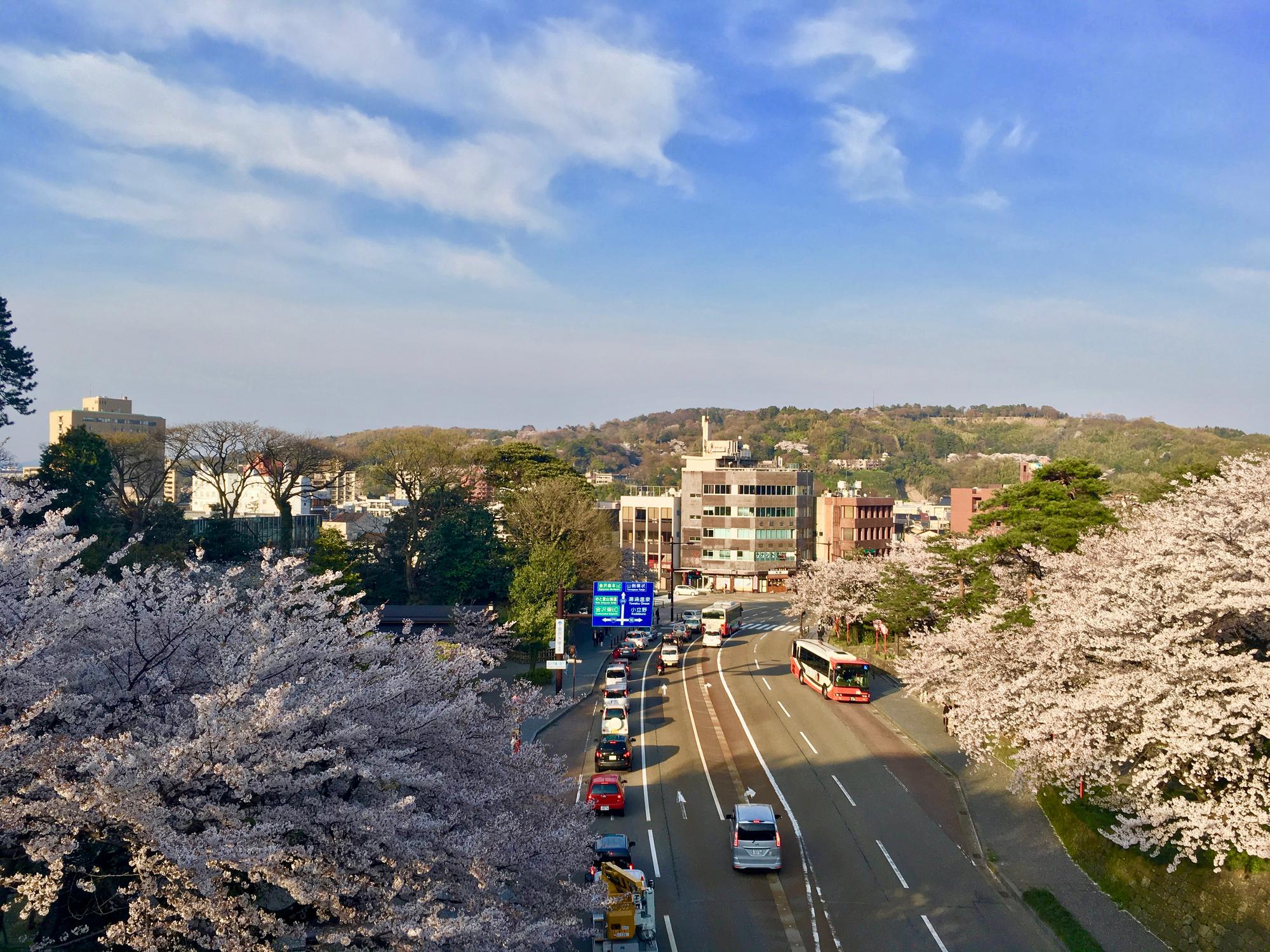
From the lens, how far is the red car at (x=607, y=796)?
2586cm

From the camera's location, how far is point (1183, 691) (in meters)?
20.0

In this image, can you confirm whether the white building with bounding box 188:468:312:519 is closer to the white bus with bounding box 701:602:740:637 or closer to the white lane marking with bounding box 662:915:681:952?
the white bus with bounding box 701:602:740:637

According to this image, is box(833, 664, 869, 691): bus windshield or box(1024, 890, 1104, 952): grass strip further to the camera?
box(833, 664, 869, 691): bus windshield

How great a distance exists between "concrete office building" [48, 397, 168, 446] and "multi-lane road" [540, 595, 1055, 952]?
9036 cm

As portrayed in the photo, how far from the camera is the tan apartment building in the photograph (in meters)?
106

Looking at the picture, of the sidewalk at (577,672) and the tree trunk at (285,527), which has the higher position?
the tree trunk at (285,527)

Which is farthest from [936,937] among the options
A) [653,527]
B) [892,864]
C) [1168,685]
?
[653,527]

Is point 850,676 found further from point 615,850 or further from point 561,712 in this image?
point 615,850

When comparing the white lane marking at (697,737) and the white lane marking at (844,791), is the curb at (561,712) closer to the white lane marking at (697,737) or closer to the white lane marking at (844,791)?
the white lane marking at (697,737)

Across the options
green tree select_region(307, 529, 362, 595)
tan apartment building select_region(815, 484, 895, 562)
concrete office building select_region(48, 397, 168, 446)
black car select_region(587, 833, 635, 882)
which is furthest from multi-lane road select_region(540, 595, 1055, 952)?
concrete office building select_region(48, 397, 168, 446)

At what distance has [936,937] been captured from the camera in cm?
1886

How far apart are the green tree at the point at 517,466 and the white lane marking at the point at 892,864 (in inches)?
2016

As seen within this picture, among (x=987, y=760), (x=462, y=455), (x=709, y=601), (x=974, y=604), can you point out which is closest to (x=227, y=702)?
(x=987, y=760)

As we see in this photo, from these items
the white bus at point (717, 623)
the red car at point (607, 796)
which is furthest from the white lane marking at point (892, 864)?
the white bus at point (717, 623)
